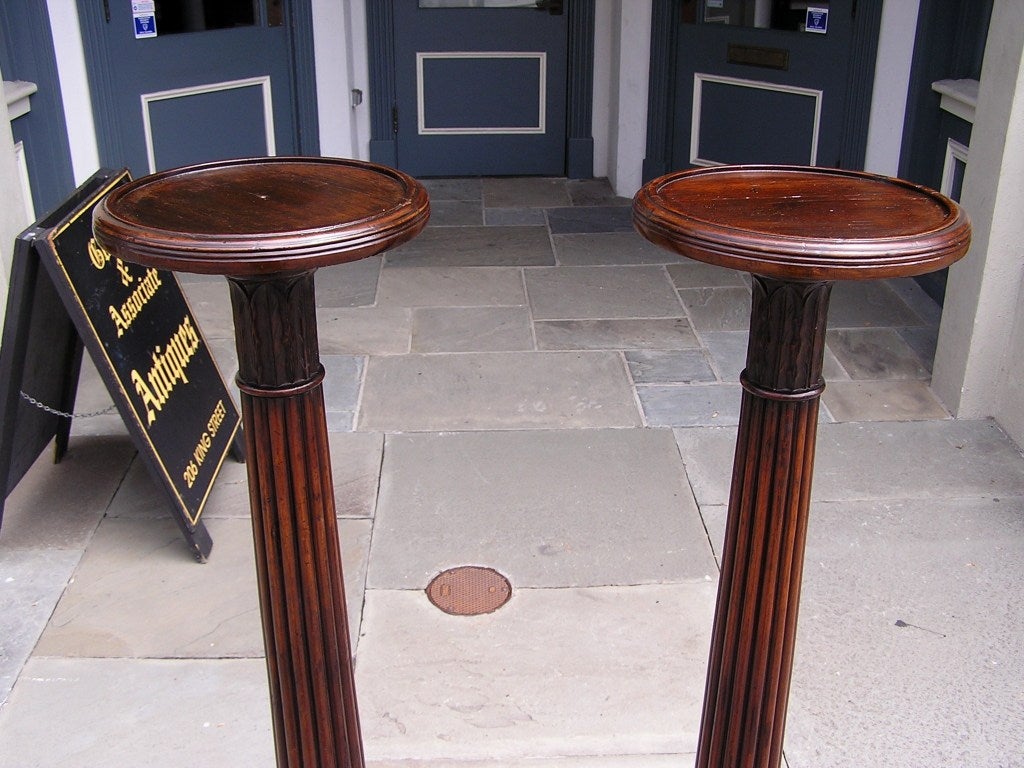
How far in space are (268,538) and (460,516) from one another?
1640mm

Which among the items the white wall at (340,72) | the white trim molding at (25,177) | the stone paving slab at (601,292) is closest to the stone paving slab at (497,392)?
the stone paving slab at (601,292)

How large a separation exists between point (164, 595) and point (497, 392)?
1.59 metres

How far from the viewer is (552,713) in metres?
2.67

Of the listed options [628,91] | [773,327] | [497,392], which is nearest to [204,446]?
[497,392]

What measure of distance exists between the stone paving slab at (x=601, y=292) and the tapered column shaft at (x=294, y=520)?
3.14m

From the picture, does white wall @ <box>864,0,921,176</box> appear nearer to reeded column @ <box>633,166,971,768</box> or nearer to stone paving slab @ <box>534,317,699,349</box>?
stone paving slab @ <box>534,317,699,349</box>

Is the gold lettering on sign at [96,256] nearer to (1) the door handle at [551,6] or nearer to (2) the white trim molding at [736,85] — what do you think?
(2) the white trim molding at [736,85]

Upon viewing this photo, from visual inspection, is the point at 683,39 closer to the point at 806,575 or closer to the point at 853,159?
the point at 853,159

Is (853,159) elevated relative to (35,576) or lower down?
elevated

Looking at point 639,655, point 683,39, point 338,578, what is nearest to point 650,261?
point 683,39

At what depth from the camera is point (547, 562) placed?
3258 mm

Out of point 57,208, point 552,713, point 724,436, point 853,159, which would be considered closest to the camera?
point 552,713

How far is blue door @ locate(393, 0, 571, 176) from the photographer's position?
678 centimetres

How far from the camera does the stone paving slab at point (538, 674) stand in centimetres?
258
